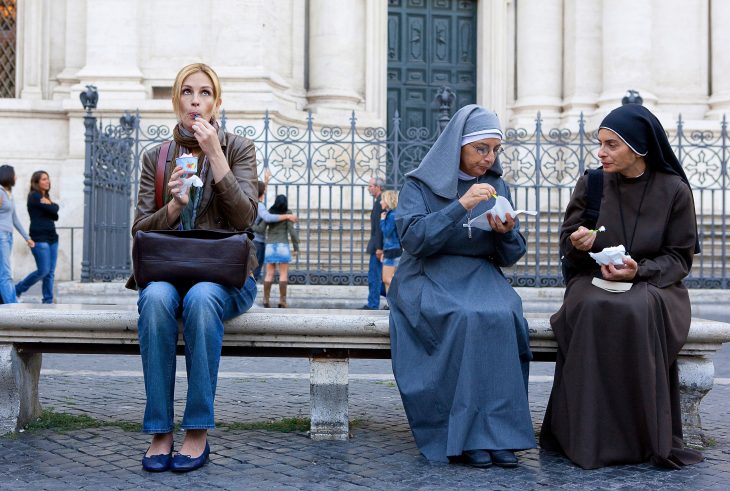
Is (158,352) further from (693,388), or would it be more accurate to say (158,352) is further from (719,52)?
(719,52)

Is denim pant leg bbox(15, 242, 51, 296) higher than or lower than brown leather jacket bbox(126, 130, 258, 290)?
lower

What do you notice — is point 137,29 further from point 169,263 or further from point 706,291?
point 169,263

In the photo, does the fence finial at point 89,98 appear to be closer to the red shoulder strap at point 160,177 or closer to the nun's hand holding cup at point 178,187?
the red shoulder strap at point 160,177

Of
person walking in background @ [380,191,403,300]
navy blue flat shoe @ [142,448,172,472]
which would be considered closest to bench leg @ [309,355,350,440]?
navy blue flat shoe @ [142,448,172,472]

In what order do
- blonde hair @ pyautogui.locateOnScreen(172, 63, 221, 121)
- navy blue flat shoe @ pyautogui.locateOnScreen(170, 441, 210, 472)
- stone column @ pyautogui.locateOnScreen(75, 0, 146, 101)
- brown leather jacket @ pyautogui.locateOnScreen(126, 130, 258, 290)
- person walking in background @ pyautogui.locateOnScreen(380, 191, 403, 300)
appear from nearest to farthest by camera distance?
navy blue flat shoe @ pyautogui.locateOnScreen(170, 441, 210, 472)
brown leather jacket @ pyautogui.locateOnScreen(126, 130, 258, 290)
blonde hair @ pyautogui.locateOnScreen(172, 63, 221, 121)
person walking in background @ pyautogui.locateOnScreen(380, 191, 403, 300)
stone column @ pyautogui.locateOnScreen(75, 0, 146, 101)

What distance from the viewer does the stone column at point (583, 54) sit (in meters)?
16.7

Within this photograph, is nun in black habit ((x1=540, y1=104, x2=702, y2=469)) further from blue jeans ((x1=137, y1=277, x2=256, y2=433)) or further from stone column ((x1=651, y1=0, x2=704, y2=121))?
A: stone column ((x1=651, y1=0, x2=704, y2=121))

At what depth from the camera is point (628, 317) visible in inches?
174

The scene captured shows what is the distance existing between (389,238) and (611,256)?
6.99m

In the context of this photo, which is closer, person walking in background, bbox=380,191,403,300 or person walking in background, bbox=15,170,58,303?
person walking in background, bbox=380,191,403,300

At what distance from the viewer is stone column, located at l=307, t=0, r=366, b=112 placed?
16469 millimetres

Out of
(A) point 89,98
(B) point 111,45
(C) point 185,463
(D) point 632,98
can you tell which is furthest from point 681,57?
(C) point 185,463

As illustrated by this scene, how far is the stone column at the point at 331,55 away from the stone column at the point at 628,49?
409 centimetres

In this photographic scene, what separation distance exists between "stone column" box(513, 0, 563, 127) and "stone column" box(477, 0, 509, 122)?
15.5 inches
